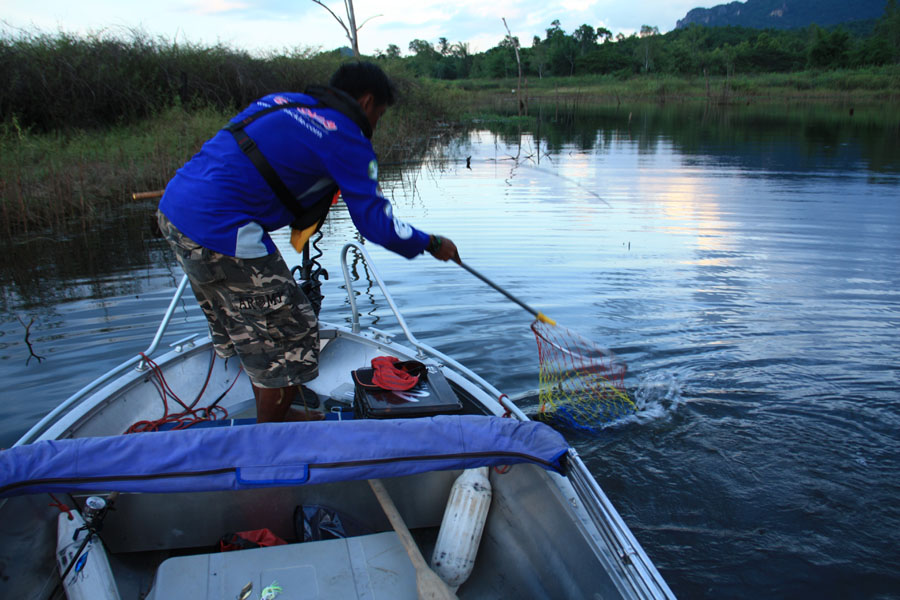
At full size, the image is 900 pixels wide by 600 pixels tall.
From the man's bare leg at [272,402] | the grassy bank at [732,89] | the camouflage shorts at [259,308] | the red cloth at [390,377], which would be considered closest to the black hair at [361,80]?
the camouflage shorts at [259,308]

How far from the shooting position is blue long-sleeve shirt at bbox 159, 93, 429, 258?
2.58 metres

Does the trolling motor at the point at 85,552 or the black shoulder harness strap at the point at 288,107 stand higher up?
the black shoulder harness strap at the point at 288,107

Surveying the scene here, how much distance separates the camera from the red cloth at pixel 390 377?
2.99 m

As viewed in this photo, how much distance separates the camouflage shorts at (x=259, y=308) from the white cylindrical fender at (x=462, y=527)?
1030 millimetres

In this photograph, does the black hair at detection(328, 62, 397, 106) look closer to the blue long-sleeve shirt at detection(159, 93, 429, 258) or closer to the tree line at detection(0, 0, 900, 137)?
the blue long-sleeve shirt at detection(159, 93, 429, 258)

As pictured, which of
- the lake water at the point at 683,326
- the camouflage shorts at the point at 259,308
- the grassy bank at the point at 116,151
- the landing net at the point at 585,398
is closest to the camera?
the camouflage shorts at the point at 259,308

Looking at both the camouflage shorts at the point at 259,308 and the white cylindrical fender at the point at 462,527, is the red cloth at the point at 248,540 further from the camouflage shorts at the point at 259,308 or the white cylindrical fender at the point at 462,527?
the camouflage shorts at the point at 259,308

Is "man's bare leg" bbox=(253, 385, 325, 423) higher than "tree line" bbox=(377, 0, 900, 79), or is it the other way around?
"tree line" bbox=(377, 0, 900, 79)

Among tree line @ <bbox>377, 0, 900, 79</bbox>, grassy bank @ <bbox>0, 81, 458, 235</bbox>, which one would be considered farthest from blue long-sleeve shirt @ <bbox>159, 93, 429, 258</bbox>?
tree line @ <bbox>377, 0, 900, 79</bbox>

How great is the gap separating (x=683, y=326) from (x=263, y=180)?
14.4ft

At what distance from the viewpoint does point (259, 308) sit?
2805mm

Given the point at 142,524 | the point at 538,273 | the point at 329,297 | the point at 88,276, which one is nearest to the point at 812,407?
the point at 538,273

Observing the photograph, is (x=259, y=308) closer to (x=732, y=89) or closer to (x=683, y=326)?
(x=683, y=326)

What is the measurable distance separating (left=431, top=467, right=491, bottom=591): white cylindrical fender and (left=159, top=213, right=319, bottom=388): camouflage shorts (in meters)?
1.03
